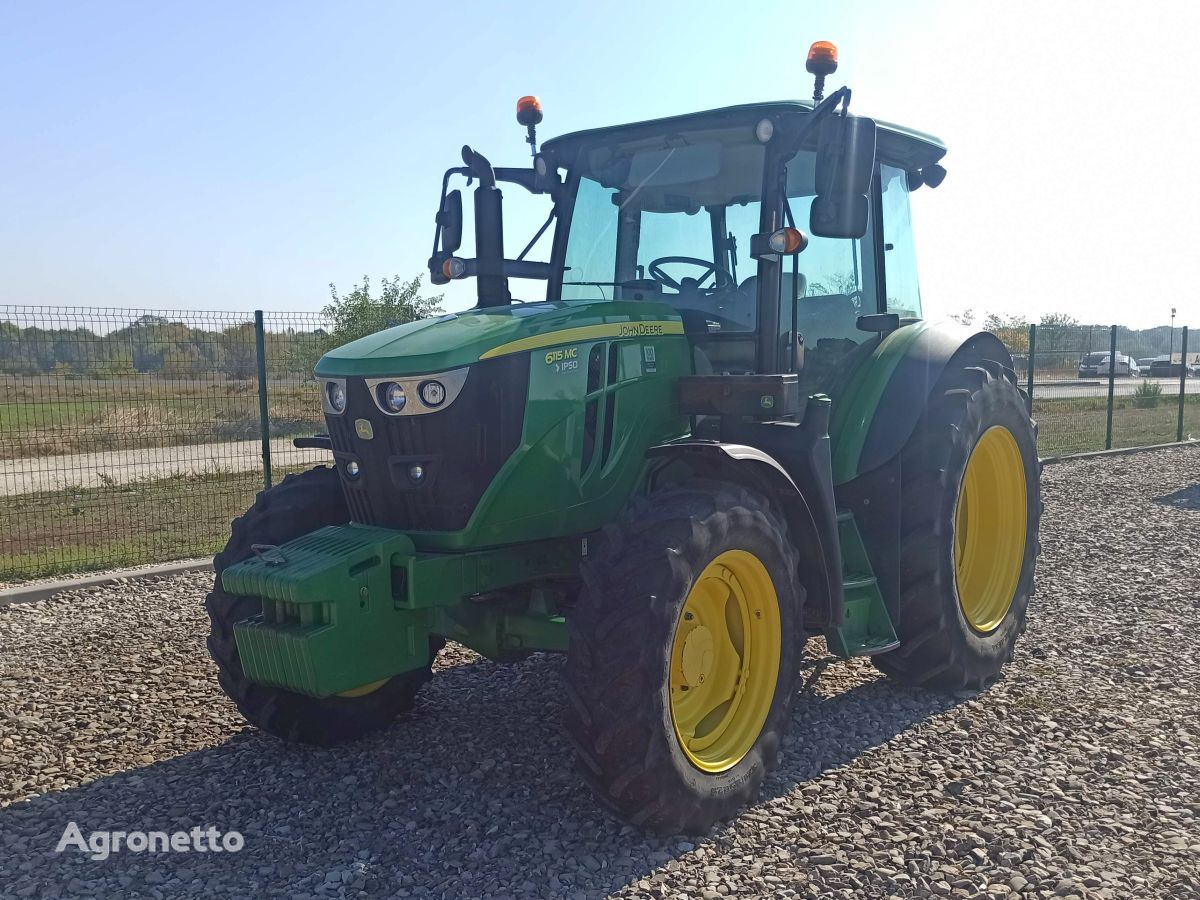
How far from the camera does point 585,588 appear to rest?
11.1 feet

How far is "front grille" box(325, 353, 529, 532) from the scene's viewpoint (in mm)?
3672

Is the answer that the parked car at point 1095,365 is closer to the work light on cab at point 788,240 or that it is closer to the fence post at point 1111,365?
the fence post at point 1111,365

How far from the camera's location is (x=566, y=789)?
3.83 m

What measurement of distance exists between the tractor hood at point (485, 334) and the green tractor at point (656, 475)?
14 millimetres

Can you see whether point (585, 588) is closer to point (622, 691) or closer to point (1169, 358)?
point (622, 691)

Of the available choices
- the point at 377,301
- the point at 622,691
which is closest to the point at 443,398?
the point at 622,691

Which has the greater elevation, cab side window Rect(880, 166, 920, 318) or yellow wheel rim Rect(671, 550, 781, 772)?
cab side window Rect(880, 166, 920, 318)

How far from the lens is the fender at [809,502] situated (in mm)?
3934

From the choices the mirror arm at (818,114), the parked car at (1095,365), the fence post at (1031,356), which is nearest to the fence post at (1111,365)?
the parked car at (1095,365)

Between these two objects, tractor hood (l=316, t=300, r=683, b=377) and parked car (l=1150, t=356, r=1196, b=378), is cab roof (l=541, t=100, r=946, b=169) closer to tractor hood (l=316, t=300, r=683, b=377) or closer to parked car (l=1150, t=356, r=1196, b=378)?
tractor hood (l=316, t=300, r=683, b=377)

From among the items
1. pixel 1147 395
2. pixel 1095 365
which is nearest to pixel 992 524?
pixel 1095 365

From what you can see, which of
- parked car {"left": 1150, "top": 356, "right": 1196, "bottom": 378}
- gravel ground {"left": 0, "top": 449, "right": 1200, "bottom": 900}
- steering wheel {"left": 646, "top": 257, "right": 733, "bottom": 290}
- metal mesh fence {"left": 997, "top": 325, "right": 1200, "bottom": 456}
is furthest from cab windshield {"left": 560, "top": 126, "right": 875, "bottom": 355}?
parked car {"left": 1150, "top": 356, "right": 1196, "bottom": 378}

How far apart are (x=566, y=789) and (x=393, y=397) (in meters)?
1.60

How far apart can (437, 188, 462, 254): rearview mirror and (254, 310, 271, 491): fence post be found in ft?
13.1
